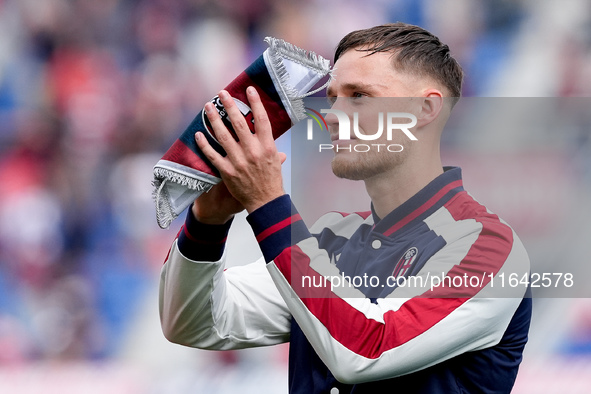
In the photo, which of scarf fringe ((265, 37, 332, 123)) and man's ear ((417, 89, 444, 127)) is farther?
man's ear ((417, 89, 444, 127))

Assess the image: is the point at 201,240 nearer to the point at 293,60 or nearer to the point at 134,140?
the point at 293,60

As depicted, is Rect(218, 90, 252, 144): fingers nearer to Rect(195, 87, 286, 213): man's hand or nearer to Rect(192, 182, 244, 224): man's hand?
Rect(195, 87, 286, 213): man's hand

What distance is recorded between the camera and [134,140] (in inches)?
144

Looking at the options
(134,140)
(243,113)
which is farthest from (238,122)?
(134,140)

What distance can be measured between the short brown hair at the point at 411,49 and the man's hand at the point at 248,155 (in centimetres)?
41

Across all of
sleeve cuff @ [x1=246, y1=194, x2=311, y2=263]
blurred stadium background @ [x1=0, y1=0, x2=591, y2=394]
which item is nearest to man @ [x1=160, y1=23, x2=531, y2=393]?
sleeve cuff @ [x1=246, y1=194, x2=311, y2=263]

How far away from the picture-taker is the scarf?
133cm

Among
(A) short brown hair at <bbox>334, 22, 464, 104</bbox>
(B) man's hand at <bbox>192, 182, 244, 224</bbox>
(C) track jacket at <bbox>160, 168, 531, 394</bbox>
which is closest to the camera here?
(C) track jacket at <bbox>160, 168, 531, 394</bbox>

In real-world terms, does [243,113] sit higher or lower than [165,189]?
higher

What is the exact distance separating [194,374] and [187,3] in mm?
1955

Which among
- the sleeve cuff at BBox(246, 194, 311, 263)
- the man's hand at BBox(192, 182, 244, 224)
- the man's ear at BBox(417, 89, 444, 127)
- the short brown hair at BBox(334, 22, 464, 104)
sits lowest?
the sleeve cuff at BBox(246, 194, 311, 263)

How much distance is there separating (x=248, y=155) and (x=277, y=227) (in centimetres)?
14

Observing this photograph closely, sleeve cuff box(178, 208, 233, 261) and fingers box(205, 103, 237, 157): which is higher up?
fingers box(205, 103, 237, 157)

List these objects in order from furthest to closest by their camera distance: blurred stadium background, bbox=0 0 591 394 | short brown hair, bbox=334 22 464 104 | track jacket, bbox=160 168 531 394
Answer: blurred stadium background, bbox=0 0 591 394
short brown hair, bbox=334 22 464 104
track jacket, bbox=160 168 531 394
